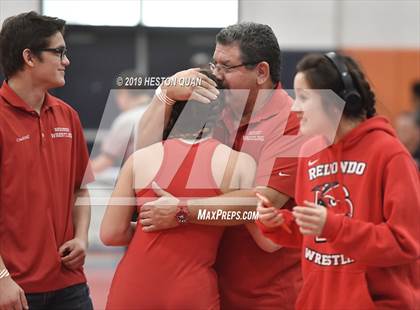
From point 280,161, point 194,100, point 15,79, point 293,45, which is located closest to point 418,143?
point 293,45

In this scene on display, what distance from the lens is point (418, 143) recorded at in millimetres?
2984

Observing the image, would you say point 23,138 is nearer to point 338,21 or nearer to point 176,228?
point 176,228

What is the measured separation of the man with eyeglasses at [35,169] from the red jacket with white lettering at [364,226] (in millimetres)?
713

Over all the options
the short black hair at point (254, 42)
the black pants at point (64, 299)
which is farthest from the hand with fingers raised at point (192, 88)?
the black pants at point (64, 299)

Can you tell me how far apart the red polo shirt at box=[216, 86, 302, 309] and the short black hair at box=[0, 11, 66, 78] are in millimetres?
622

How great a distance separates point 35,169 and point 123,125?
502 millimetres

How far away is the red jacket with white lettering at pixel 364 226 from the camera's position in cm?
174

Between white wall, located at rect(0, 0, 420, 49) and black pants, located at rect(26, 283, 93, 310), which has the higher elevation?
white wall, located at rect(0, 0, 420, 49)

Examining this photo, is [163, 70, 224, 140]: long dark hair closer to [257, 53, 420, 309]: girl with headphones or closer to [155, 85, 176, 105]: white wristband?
[155, 85, 176, 105]: white wristband

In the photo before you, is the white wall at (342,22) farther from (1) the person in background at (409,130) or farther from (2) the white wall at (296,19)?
(1) the person in background at (409,130)

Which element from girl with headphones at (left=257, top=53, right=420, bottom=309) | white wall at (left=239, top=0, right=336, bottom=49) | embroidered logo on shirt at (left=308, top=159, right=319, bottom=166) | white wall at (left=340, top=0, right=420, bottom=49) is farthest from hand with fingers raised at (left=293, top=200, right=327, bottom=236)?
white wall at (left=340, top=0, right=420, bottom=49)

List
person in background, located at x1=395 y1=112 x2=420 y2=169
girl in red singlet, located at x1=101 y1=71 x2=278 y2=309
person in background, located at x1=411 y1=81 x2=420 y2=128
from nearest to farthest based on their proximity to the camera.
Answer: girl in red singlet, located at x1=101 y1=71 x2=278 y2=309 → person in background, located at x1=395 y1=112 x2=420 y2=169 → person in background, located at x1=411 y1=81 x2=420 y2=128

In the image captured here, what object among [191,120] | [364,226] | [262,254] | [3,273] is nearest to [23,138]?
[3,273]

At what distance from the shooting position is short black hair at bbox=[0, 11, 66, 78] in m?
2.24
